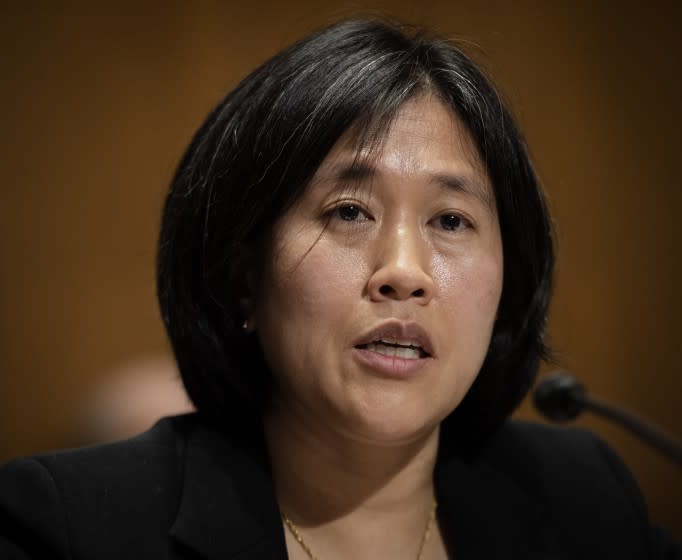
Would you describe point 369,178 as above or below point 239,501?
above

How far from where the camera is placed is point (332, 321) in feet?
4.01

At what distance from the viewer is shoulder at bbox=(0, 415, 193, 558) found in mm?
1184

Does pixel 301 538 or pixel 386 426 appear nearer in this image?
pixel 386 426

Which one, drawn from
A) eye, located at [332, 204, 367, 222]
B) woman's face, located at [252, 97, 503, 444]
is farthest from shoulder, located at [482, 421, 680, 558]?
eye, located at [332, 204, 367, 222]

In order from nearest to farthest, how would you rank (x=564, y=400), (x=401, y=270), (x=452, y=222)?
(x=401, y=270) < (x=452, y=222) < (x=564, y=400)

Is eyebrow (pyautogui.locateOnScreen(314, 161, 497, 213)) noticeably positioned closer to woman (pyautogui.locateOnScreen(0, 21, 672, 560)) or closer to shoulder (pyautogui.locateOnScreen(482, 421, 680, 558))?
woman (pyautogui.locateOnScreen(0, 21, 672, 560))

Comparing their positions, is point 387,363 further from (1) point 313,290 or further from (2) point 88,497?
(2) point 88,497

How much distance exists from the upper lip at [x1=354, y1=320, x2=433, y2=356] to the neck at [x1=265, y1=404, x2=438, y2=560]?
0.23 metres

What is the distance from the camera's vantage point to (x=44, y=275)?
8.82 ft

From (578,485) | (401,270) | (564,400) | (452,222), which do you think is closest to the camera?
(401,270)

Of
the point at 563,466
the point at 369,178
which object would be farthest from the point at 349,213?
the point at 563,466

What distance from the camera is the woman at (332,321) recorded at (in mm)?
1225

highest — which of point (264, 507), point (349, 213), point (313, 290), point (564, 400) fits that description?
point (349, 213)

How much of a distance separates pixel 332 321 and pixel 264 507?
349 millimetres
